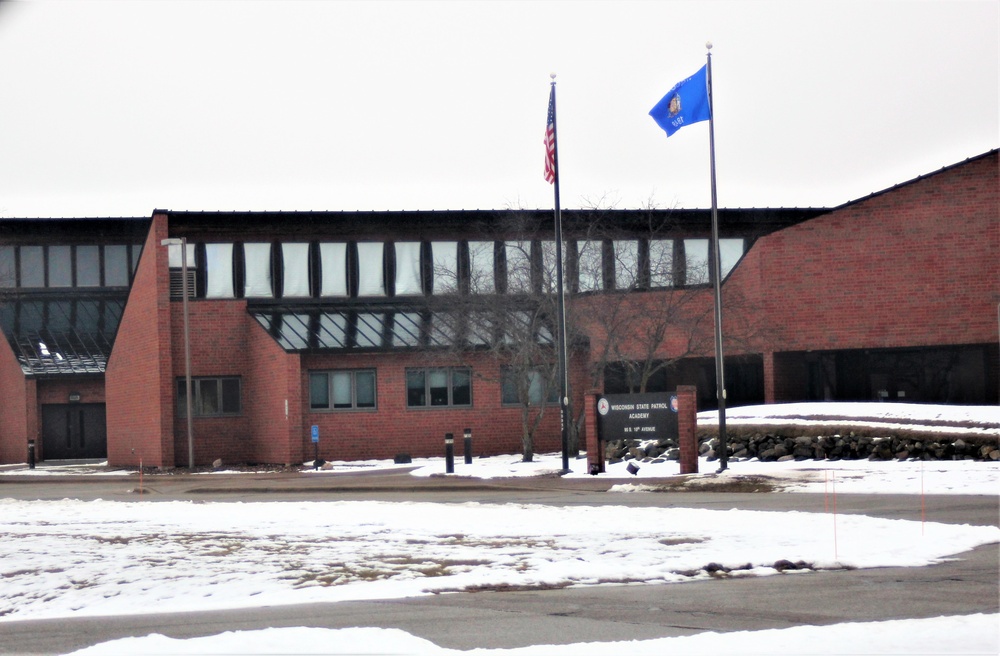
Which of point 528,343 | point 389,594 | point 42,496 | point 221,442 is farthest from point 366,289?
point 389,594

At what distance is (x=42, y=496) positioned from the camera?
26312 mm

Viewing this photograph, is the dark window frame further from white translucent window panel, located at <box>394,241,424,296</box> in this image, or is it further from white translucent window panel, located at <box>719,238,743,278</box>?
white translucent window panel, located at <box>719,238,743,278</box>

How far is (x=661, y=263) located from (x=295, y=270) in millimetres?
13135

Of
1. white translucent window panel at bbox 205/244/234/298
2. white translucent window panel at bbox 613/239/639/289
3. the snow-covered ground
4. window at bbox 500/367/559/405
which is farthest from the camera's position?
white translucent window panel at bbox 205/244/234/298

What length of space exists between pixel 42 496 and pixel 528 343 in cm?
1346

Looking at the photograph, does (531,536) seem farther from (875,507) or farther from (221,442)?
(221,442)

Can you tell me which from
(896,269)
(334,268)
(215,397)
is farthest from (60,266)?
(896,269)

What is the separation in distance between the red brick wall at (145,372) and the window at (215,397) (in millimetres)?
1295

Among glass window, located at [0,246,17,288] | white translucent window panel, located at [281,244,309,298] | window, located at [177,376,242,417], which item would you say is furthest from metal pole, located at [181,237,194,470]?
glass window, located at [0,246,17,288]

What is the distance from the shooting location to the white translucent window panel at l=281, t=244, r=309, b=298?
43.6 m

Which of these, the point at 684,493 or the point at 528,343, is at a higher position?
the point at 528,343

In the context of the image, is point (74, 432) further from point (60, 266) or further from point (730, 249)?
point (730, 249)

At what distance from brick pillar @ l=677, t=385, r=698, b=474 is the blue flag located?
18.6ft

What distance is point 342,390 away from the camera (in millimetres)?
38688
